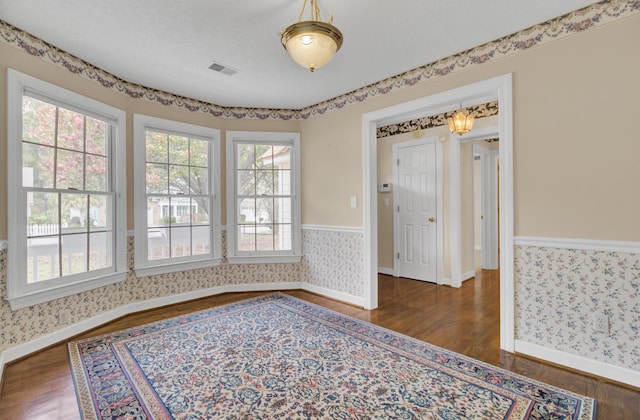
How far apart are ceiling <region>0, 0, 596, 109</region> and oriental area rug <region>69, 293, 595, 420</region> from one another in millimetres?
2549

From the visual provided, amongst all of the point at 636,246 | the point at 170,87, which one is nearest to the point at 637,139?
the point at 636,246

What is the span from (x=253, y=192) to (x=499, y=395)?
3523mm

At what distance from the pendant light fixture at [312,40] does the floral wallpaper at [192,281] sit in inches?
88.5

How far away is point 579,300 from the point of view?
2.26 m

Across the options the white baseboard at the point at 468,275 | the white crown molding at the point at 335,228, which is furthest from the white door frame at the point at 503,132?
the white baseboard at the point at 468,275

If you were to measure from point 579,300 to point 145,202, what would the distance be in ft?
13.7

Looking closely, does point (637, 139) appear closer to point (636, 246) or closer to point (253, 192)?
point (636, 246)

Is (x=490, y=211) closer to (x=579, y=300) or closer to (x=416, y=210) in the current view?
(x=416, y=210)

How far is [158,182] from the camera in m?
3.79

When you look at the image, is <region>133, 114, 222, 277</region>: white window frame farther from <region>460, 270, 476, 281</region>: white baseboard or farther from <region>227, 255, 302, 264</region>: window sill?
<region>460, 270, 476, 281</region>: white baseboard

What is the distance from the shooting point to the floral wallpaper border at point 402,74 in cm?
220

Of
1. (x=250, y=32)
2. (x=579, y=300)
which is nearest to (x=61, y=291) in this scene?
(x=250, y=32)

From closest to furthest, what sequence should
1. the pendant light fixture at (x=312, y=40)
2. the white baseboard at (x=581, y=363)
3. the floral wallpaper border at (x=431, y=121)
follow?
the pendant light fixture at (x=312, y=40) < the white baseboard at (x=581, y=363) < the floral wallpaper border at (x=431, y=121)

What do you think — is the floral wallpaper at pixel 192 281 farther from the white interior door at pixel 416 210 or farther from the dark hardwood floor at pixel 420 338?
the white interior door at pixel 416 210
